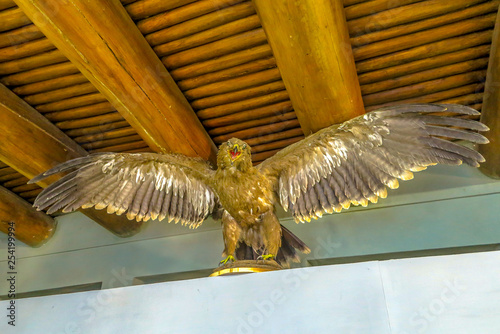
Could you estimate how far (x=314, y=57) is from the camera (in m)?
2.02

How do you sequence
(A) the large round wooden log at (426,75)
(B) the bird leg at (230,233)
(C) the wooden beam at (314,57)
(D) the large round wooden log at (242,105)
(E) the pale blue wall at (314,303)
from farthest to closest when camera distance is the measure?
1. (D) the large round wooden log at (242,105)
2. (A) the large round wooden log at (426,75)
3. (B) the bird leg at (230,233)
4. (C) the wooden beam at (314,57)
5. (E) the pale blue wall at (314,303)

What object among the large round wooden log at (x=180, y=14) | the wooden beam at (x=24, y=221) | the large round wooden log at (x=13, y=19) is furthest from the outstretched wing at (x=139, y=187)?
the wooden beam at (x=24, y=221)

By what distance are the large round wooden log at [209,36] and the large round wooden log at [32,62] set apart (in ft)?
2.07

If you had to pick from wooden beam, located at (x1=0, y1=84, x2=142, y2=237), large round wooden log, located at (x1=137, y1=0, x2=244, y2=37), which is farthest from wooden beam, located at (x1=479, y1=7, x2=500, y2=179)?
wooden beam, located at (x1=0, y1=84, x2=142, y2=237)

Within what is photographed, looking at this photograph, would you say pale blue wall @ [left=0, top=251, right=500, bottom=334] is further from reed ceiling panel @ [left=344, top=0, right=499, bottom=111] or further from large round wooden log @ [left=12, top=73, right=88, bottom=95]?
large round wooden log @ [left=12, top=73, right=88, bottom=95]

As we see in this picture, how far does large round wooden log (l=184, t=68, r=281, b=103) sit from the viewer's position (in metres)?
2.54

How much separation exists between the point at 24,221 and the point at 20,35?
6.39 feet

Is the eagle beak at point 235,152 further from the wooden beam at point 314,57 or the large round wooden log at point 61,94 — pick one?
the large round wooden log at point 61,94

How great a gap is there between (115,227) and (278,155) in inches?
70.1

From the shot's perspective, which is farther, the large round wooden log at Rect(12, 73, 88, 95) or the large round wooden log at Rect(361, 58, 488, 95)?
the large round wooden log at Rect(12, 73, 88, 95)

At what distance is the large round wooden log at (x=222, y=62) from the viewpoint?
2389 millimetres

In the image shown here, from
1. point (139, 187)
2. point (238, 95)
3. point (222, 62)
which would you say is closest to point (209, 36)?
point (222, 62)

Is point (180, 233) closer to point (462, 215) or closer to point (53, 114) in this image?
point (53, 114)

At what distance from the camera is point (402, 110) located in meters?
2.03
